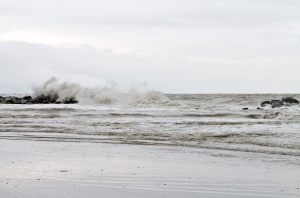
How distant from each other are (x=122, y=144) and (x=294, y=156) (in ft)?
16.5

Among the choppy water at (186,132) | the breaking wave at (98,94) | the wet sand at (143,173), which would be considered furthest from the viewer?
the breaking wave at (98,94)

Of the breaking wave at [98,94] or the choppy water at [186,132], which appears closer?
the choppy water at [186,132]

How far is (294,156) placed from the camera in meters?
7.86

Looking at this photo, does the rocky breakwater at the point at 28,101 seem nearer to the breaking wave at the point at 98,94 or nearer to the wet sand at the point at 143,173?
the breaking wave at the point at 98,94

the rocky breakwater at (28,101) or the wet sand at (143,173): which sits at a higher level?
the rocky breakwater at (28,101)

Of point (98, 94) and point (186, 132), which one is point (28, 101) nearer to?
point (98, 94)

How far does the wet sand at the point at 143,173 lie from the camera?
459 cm

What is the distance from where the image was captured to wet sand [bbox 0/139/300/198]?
4590mm

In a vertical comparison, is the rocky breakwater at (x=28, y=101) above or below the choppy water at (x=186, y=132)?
above

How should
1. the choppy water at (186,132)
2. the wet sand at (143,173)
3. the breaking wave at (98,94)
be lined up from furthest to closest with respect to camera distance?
1. the breaking wave at (98,94)
2. the choppy water at (186,132)
3. the wet sand at (143,173)

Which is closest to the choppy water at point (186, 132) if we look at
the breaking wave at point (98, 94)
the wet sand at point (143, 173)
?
the wet sand at point (143, 173)

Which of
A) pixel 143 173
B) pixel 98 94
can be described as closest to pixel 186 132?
pixel 143 173

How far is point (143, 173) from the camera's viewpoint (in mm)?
5730

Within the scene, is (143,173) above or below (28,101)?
below
